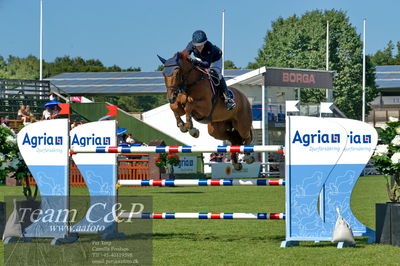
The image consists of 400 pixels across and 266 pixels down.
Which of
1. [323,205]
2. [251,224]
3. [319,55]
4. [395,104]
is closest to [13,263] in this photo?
[323,205]

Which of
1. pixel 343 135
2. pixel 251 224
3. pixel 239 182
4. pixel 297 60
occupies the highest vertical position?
pixel 297 60

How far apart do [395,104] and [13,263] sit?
68933 mm

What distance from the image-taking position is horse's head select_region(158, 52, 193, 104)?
9398mm

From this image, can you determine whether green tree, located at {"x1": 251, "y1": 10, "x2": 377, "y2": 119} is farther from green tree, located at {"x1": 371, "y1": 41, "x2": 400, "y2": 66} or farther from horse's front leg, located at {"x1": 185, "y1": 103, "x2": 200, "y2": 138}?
horse's front leg, located at {"x1": 185, "y1": 103, "x2": 200, "y2": 138}

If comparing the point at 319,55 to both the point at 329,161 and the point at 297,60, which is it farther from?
the point at 329,161

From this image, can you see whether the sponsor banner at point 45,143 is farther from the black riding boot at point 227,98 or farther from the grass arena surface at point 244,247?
the black riding boot at point 227,98

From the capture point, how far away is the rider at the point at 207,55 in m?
10.2

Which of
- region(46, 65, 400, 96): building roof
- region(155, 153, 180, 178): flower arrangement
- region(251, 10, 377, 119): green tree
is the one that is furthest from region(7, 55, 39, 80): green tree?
region(155, 153, 180, 178): flower arrangement

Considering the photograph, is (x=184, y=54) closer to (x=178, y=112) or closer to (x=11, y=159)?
(x=178, y=112)

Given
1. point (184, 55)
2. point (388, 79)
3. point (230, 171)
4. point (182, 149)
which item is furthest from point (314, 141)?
point (388, 79)

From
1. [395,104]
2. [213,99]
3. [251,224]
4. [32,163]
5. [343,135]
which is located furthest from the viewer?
[395,104]

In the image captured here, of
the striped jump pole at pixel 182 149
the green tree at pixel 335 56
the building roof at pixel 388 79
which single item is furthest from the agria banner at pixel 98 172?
the building roof at pixel 388 79

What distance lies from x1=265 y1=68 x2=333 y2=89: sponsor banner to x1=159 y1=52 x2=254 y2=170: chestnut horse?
17.7 metres

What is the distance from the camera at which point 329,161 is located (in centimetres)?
873
